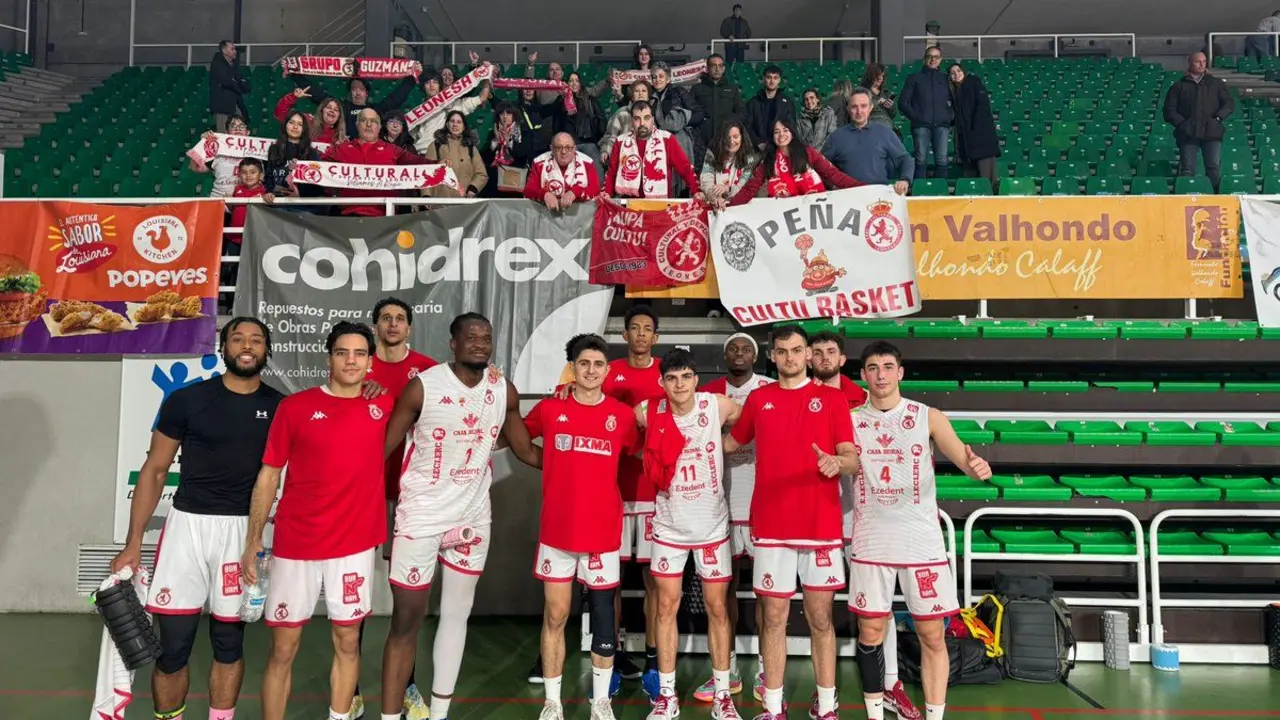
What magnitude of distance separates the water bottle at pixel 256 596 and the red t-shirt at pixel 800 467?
2.60m

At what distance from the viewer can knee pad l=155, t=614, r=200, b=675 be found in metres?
4.25

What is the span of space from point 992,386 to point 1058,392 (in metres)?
0.54

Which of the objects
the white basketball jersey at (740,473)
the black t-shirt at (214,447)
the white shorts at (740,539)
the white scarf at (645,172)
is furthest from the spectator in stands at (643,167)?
the black t-shirt at (214,447)

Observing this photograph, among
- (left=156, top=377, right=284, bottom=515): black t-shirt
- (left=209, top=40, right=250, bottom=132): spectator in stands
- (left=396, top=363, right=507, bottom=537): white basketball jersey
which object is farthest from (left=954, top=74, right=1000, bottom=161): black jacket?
(left=209, top=40, right=250, bottom=132): spectator in stands

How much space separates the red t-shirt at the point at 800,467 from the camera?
4648 mm

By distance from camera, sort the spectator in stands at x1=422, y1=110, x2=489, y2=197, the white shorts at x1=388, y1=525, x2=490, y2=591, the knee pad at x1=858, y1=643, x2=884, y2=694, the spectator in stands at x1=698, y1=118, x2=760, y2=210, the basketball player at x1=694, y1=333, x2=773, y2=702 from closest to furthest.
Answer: the white shorts at x1=388, y1=525, x2=490, y2=591 < the knee pad at x1=858, y1=643, x2=884, y2=694 < the basketball player at x1=694, y1=333, x2=773, y2=702 < the spectator in stands at x1=698, y1=118, x2=760, y2=210 < the spectator in stands at x1=422, y1=110, x2=489, y2=197

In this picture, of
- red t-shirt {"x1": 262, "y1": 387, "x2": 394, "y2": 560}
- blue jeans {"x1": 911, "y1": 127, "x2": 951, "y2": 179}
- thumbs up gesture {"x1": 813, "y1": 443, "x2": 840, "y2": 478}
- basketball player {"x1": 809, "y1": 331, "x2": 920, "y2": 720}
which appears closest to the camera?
red t-shirt {"x1": 262, "y1": 387, "x2": 394, "y2": 560}

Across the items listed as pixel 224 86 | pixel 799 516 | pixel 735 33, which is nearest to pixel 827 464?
pixel 799 516

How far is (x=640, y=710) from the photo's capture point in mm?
5195

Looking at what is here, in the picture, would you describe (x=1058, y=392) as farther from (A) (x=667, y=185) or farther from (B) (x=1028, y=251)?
(A) (x=667, y=185)

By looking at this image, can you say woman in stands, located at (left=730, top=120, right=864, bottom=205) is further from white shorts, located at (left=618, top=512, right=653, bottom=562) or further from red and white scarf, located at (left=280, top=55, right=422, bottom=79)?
red and white scarf, located at (left=280, top=55, right=422, bottom=79)

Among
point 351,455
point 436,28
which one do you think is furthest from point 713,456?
point 436,28

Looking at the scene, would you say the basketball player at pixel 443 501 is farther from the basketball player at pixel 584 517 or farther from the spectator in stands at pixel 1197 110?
the spectator in stands at pixel 1197 110

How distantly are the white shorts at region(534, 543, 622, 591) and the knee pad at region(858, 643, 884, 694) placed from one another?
4.59 ft
